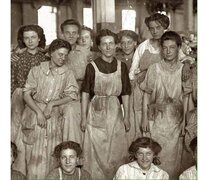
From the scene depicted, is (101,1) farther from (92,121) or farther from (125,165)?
(125,165)

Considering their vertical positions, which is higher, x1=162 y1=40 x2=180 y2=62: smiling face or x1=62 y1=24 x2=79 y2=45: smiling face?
x1=62 y1=24 x2=79 y2=45: smiling face

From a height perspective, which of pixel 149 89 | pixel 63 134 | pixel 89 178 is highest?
pixel 149 89

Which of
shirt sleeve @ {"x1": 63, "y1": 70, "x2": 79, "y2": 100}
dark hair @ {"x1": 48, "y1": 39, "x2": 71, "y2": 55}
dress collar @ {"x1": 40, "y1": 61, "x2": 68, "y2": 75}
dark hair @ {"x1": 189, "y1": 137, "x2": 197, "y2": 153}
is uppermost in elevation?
dark hair @ {"x1": 48, "y1": 39, "x2": 71, "y2": 55}

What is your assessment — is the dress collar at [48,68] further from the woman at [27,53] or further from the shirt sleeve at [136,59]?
the shirt sleeve at [136,59]

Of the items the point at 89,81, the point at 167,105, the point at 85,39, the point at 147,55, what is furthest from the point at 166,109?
the point at 85,39

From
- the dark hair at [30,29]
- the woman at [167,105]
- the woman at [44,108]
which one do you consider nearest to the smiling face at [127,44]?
the woman at [167,105]

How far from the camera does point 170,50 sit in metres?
2.46

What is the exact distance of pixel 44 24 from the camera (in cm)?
239

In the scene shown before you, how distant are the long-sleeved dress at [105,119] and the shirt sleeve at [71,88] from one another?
4 cm

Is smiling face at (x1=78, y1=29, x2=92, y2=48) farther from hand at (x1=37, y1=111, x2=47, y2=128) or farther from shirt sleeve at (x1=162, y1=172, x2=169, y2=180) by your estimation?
shirt sleeve at (x1=162, y1=172, x2=169, y2=180)

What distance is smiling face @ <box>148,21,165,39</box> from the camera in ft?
8.00

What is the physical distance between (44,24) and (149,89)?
0.51 metres

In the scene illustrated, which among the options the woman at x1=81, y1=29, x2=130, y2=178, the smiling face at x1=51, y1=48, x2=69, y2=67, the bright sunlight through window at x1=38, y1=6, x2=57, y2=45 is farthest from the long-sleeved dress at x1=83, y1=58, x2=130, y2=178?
the bright sunlight through window at x1=38, y1=6, x2=57, y2=45
